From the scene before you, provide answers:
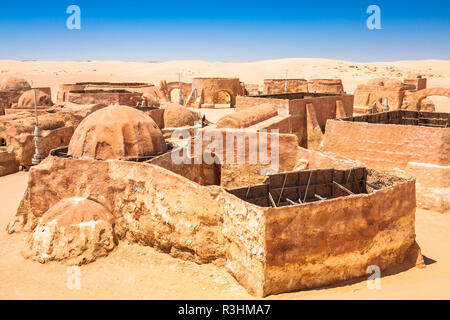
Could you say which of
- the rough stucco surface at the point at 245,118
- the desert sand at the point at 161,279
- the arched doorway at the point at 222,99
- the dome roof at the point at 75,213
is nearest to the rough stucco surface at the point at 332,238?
the desert sand at the point at 161,279

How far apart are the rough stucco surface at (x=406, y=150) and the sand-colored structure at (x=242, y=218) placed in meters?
2.66

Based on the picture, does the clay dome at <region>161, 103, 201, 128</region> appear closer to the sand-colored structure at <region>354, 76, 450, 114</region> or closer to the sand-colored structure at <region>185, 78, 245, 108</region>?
the sand-colored structure at <region>185, 78, 245, 108</region>

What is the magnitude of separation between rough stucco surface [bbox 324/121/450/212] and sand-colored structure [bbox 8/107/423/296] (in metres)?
2.66

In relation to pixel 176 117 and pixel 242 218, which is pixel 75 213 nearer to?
pixel 242 218

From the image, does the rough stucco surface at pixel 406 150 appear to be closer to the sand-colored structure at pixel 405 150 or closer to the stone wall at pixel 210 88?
the sand-colored structure at pixel 405 150

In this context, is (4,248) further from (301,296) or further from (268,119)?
(268,119)

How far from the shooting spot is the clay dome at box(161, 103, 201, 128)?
1956cm

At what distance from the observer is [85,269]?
8.70 meters

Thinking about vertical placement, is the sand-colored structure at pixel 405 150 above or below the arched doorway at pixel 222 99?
below

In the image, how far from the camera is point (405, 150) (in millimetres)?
12523

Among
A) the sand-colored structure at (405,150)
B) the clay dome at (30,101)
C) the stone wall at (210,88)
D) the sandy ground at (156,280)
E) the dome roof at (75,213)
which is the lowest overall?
the sandy ground at (156,280)

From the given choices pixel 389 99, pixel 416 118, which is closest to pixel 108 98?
pixel 416 118

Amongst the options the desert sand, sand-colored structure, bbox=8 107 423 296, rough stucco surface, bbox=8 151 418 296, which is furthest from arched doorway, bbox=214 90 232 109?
the desert sand

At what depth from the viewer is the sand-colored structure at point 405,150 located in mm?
11938
